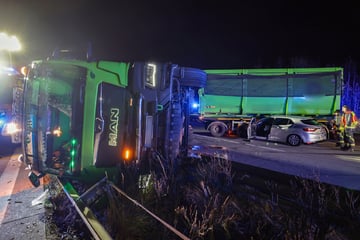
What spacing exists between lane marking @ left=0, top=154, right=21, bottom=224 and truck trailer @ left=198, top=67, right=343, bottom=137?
890cm

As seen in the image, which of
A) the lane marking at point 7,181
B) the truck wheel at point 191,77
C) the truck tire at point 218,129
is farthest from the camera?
the truck tire at point 218,129

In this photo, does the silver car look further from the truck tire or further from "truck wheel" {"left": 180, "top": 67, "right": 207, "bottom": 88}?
"truck wheel" {"left": 180, "top": 67, "right": 207, "bottom": 88}

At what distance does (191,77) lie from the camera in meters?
5.50

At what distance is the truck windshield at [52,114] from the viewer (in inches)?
153

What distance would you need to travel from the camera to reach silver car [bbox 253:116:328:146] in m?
10.8

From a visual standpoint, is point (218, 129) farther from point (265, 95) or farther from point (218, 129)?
point (265, 95)

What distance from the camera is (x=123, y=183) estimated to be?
4289 millimetres

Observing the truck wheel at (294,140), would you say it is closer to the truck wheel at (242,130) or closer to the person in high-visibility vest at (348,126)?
the person in high-visibility vest at (348,126)

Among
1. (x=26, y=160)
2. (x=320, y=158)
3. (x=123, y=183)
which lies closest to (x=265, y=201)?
(x=123, y=183)

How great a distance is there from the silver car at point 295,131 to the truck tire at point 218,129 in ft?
8.53

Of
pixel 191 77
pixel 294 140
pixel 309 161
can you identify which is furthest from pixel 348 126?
pixel 191 77

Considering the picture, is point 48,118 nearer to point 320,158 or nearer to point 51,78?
point 51,78

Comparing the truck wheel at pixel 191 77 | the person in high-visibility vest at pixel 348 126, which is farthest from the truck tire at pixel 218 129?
the truck wheel at pixel 191 77

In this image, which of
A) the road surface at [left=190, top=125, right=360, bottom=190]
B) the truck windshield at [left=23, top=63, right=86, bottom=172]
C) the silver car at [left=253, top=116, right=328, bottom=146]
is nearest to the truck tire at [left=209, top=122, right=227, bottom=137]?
the silver car at [left=253, top=116, right=328, bottom=146]
